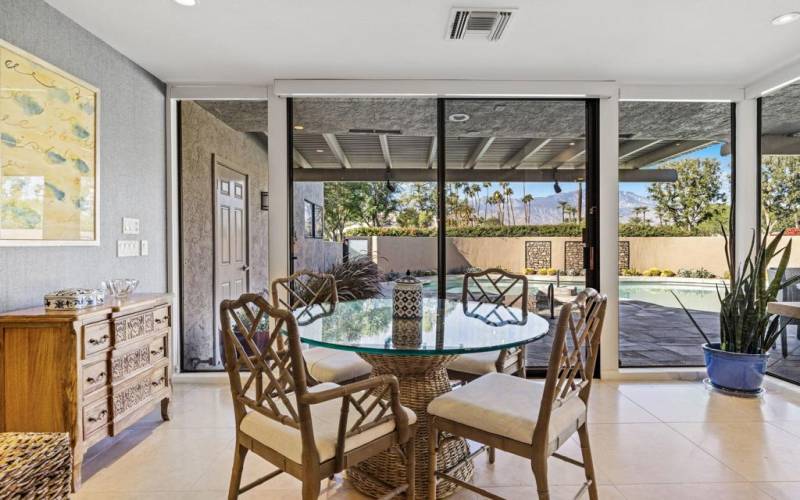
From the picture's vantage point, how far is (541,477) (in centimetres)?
140

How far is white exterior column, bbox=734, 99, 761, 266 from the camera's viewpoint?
3568mm

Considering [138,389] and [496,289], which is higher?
[496,289]

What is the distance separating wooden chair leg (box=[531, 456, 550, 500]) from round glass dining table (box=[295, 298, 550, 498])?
1.32ft

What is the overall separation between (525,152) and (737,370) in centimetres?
239

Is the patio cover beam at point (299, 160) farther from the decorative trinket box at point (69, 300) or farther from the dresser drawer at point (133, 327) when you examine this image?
the decorative trinket box at point (69, 300)

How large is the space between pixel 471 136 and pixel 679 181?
233 cm

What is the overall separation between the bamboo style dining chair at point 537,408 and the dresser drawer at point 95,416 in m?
1.67

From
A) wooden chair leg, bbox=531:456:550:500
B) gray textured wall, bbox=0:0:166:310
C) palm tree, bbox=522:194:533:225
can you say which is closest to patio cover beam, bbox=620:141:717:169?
palm tree, bbox=522:194:533:225

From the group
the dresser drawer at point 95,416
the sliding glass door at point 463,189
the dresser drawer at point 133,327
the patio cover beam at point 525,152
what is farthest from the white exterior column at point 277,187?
the patio cover beam at point 525,152

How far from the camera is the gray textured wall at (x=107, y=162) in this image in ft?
6.93

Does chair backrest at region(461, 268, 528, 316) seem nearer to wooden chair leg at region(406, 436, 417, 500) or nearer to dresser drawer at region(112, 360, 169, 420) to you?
wooden chair leg at region(406, 436, 417, 500)

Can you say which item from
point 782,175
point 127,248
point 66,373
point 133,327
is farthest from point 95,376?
point 782,175

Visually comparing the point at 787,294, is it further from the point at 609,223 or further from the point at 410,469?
the point at 410,469

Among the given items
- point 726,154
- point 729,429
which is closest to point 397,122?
point 726,154
